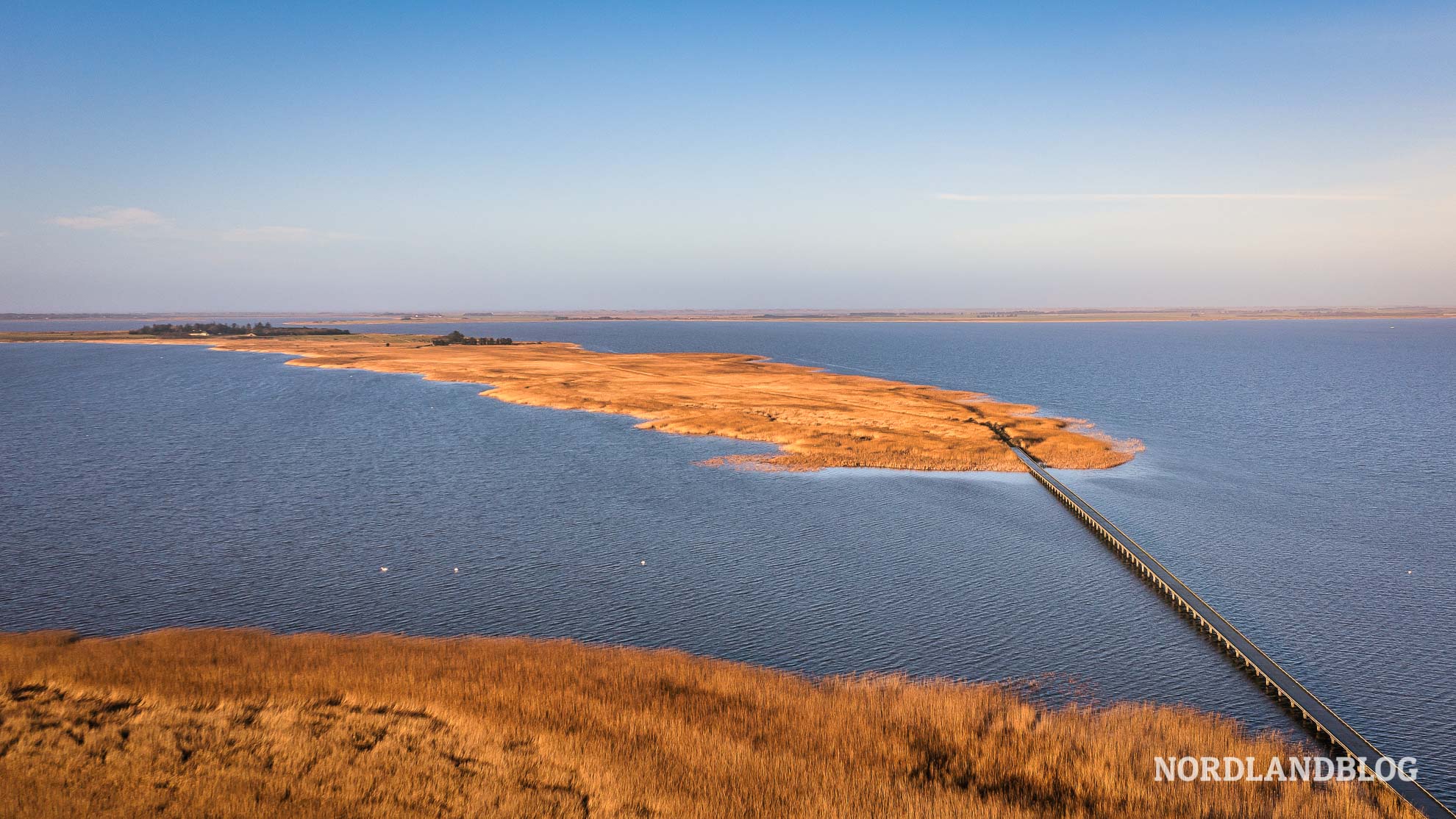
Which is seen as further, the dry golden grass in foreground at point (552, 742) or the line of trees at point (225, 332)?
the line of trees at point (225, 332)

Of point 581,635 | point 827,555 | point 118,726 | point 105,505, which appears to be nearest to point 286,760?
point 118,726

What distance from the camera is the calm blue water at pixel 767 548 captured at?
66.2ft

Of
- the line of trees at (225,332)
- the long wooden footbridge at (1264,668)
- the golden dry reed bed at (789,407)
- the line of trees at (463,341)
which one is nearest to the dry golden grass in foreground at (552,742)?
the long wooden footbridge at (1264,668)

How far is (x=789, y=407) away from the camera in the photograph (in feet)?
192

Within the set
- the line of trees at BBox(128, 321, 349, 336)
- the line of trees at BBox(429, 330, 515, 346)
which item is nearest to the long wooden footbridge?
the line of trees at BBox(429, 330, 515, 346)

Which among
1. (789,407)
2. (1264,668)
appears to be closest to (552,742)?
(1264,668)

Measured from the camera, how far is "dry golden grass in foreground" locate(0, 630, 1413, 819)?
12.8m

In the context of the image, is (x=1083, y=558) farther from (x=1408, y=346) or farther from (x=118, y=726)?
(x=1408, y=346)

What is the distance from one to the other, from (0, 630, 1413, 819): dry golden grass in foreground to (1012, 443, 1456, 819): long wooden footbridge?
2.24 feet

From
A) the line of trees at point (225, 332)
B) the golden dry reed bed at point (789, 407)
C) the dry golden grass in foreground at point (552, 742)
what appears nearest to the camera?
the dry golden grass in foreground at point (552, 742)

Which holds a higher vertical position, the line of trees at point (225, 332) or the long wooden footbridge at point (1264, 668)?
the line of trees at point (225, 332)

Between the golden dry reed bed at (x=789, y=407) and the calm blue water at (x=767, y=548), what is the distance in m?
3.10

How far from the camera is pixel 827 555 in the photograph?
2727 centimetres

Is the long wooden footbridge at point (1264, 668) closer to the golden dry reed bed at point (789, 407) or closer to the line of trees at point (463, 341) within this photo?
the golden dry reed bed at point (789, 407)
